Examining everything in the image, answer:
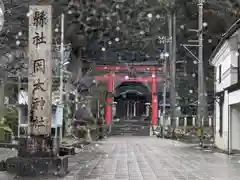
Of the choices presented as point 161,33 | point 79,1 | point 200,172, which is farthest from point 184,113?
point 200,172

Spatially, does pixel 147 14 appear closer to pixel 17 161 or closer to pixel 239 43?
pixel 239 43

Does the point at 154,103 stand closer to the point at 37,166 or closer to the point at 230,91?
the point at 230,91

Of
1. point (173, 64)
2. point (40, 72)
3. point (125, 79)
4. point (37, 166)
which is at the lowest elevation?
point (37, 166)

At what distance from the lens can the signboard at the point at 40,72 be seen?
12.1 meters

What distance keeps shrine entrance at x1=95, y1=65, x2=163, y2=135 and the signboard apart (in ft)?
136

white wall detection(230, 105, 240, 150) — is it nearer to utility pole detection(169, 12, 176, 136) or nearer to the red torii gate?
utility pole detection(169, 12, 176, 136)

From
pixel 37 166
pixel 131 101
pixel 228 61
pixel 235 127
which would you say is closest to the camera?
pixel 37 166

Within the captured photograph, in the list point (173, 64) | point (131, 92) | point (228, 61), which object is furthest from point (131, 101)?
point (228, 61)

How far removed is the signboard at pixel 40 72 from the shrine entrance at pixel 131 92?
1631 inches

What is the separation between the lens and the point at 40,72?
1226 centimetres

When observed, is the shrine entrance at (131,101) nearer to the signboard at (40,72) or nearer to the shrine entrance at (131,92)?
the shrine entrance at (131,92)

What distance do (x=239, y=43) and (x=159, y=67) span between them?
36.5 meters

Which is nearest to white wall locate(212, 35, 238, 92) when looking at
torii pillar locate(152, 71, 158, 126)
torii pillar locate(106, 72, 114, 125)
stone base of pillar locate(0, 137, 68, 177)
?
stone base of pillar locate(0, 137, 68, 177)

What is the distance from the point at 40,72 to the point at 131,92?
56632 mm
